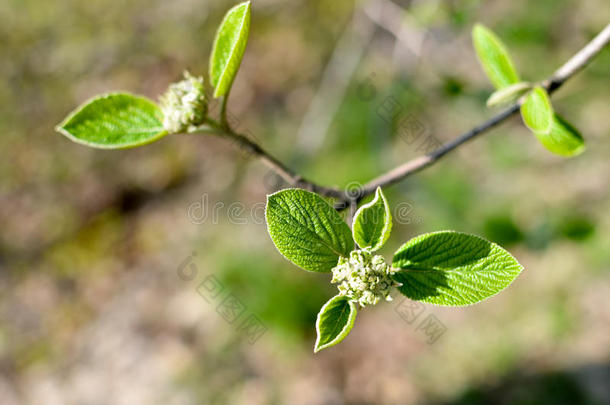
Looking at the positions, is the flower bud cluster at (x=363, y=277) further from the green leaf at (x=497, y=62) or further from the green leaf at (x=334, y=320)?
the green leaf at (x=497, y=62)

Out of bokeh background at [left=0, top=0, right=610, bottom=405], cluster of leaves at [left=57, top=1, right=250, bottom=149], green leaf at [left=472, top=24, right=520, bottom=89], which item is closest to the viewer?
cluster of leaves at [left=57, top=1, right=250, bottom=149]

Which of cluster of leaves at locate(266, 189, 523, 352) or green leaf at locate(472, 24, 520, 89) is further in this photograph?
green leaf at locate(472, 24, 520, 89)

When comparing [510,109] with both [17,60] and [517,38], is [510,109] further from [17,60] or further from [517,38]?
[17,60]

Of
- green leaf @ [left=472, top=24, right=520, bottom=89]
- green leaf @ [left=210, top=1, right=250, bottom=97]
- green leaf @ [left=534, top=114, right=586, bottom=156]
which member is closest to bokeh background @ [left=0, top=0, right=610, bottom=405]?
green leaf @ [left=472, top=24, right=520, bottom=89]

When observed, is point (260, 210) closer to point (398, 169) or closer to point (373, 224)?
point (398, 169)

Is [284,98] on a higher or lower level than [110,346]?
higher

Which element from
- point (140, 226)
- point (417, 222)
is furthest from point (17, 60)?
point (417, 222)

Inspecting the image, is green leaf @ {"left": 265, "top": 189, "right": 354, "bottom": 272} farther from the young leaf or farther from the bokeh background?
the bokeh background
